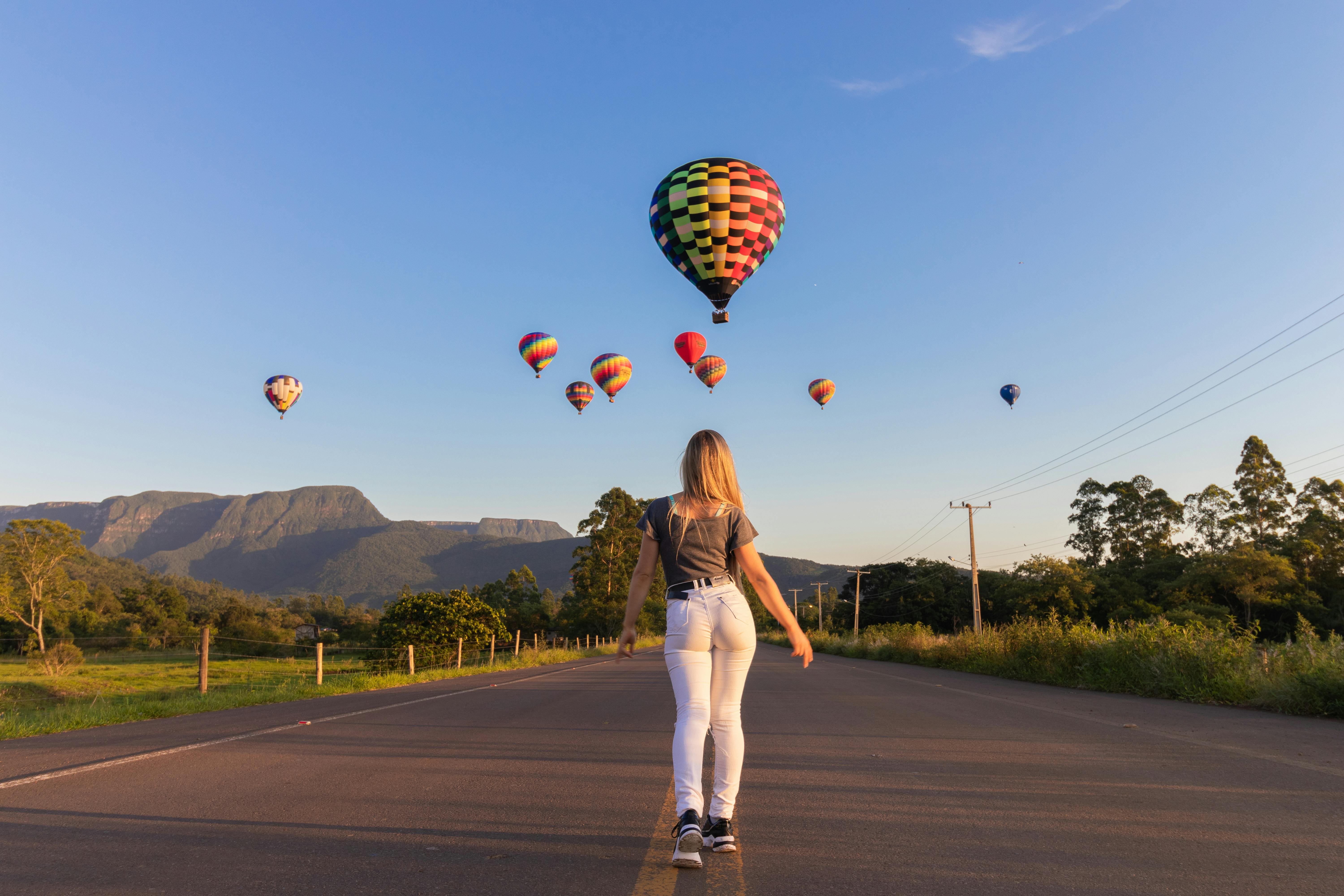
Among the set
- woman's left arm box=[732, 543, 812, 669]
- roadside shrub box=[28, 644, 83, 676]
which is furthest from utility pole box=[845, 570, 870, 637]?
woman's left arm box=[732, 543, 812, 669]

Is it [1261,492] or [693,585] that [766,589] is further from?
[1261,492]

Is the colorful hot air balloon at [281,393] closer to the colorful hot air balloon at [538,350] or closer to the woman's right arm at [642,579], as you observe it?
the colorful hot air balloon at [538,350]

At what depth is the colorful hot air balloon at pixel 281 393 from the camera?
34031 millimetres

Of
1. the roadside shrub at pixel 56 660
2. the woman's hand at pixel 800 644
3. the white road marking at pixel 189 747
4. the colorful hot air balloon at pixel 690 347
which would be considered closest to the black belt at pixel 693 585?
the woman's hand at pixel 800 644

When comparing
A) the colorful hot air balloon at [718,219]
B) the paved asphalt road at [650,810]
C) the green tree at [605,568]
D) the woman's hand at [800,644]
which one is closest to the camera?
the paved asphalt road at [650,810]

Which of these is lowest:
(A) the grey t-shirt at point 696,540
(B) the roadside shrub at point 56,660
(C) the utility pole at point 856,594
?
(B) the roadside shrub at point 56,660

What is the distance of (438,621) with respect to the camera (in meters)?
36.0

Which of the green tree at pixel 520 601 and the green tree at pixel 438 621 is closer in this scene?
the green tree at pixel 438 621

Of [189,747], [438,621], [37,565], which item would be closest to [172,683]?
[438,621]

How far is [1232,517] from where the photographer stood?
73438 millimetres

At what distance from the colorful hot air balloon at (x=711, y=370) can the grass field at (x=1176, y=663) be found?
13563 millimetres

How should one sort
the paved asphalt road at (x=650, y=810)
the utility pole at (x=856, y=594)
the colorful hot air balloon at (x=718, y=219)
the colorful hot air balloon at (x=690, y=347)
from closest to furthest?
the paved asphalt road at (x=650, y=810) < the colorful hot air balloon at (x=718, y=219) < the colorful hot air balloon at (x=690, y=347) < the utility pole at (x=856, y=594)

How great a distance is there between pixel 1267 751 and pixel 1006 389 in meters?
34.1

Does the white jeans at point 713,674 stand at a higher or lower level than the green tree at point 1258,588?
higher
